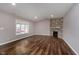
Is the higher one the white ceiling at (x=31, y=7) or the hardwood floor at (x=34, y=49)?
the white ceiling at (x=31, y=7)

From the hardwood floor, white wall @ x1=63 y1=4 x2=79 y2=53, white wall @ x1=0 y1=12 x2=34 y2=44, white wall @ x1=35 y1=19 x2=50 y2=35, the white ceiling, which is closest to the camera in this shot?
white wall @ x1=63 y1=4 x2=79 y2=53

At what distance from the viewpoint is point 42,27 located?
11141mm

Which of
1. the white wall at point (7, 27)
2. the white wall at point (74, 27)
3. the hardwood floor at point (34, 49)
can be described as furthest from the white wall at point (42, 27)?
the white wall at point (74, 27)

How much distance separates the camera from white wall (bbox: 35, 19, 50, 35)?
10.9m

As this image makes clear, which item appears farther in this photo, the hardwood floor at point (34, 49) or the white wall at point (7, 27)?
the white wall at point (7, 27)

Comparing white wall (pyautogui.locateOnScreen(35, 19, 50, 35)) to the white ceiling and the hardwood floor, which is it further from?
the hardwood floor

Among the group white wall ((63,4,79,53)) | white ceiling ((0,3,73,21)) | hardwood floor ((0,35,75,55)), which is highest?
white ceiling ((0,3,73,21))

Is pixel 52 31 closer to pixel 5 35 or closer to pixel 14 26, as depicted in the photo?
pixel 14 26

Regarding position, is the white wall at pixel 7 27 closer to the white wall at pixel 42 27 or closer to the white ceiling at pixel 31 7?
the white ceiling at pixel 31 7

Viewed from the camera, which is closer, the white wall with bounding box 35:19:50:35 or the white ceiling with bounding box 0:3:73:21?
the white ceiling with bounding box 0:3:73:21

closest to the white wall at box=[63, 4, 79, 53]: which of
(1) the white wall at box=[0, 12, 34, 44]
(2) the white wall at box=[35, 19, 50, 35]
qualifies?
(1) the white wall at box=[0, 12, 34, 44]

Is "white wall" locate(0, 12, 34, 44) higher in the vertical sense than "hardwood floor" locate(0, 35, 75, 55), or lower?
higher

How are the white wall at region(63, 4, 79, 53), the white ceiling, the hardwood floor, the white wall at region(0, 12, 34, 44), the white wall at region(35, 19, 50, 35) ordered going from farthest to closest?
the white wall at region(35, 19, 50, 35) < the white wall at region(0, 12, 34, 44) < the white ceiling < the hardwood floor < the white wall at region(63, 4, 79, 53)

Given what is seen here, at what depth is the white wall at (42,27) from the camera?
10.9 meters
